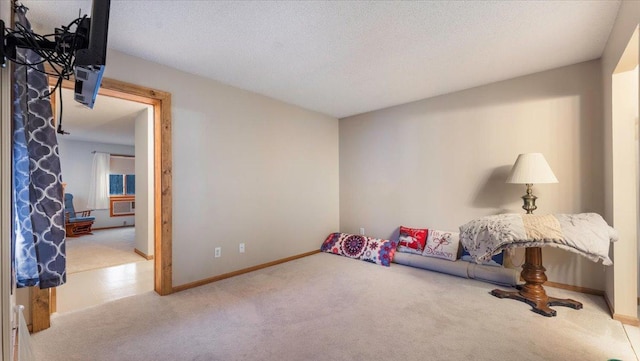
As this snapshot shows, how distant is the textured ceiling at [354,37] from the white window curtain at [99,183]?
19.8ft

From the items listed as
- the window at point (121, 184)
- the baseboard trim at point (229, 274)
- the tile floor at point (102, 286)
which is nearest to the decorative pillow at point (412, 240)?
the baseboard trim at point (229, 274)

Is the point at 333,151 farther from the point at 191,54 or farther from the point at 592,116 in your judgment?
the point at 592,116

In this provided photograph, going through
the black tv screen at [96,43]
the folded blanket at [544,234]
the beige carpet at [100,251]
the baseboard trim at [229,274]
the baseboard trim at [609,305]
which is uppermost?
the black tv screen at [96,43]

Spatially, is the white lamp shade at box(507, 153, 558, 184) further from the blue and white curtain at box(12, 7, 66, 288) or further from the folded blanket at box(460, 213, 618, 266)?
the blue and white curtain at box(12, 7, 66, 288)

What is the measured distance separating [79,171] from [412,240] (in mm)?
7875

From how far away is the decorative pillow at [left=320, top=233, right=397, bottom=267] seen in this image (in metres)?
3.68

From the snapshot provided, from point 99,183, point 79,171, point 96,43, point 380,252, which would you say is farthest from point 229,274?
point 79,171

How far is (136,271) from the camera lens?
11.7 feet

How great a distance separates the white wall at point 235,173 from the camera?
281cm

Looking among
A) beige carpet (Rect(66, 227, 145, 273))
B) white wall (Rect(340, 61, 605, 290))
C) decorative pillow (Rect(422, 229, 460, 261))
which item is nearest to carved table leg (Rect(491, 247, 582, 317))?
white wall (Rect(340, 61, 605, 290))

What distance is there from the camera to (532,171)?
8.38 feet

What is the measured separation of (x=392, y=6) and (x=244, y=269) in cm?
304

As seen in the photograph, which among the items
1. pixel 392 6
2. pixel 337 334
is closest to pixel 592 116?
pixel 392 6

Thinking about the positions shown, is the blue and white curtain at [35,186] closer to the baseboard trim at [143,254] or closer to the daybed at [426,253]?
the baseboard trim at [143,254]
